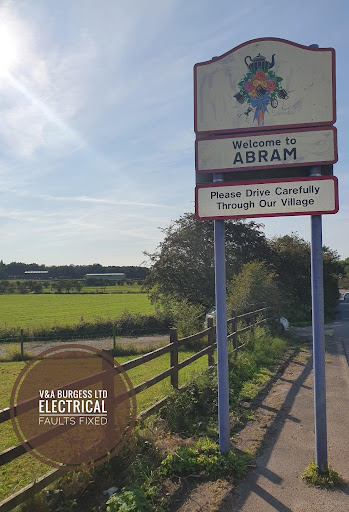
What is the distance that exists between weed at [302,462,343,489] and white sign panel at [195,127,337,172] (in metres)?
3.10

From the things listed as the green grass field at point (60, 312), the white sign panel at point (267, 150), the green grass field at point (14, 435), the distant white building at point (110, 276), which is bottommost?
the green grass field at point (60, 312)

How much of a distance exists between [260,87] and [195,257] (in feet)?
66.1

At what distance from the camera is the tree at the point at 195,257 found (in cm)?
2417

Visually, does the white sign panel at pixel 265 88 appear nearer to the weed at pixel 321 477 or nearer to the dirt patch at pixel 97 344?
the weed at pixel 321 477

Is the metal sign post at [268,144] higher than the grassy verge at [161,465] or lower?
higher

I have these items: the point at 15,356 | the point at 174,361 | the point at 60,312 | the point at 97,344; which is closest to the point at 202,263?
the point at 97,344

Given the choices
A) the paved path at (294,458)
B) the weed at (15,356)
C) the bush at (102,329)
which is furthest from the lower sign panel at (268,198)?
the bush at (102,329)

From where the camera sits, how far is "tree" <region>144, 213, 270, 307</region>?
2417cm

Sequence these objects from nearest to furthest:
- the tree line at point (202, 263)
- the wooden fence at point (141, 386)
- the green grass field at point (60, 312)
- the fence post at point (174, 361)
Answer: the wooden fence at point (141, 386) → the fence post at point (174, 361) → the tree line at point (202, 263) → the green grass field at point (60, 312)

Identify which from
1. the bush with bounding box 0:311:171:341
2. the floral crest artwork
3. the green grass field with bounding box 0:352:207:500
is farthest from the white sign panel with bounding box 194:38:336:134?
the bush with bounding box 0:311:171:341

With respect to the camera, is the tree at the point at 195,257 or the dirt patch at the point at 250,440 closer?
the dirt patch at the point at 250,440

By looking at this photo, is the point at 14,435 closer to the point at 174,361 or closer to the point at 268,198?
the point at 174,361

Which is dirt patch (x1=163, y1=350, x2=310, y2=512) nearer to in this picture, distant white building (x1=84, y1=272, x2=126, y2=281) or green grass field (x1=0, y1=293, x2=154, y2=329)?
green grass field (x1=0, y1=293, x2=154, y2=329)

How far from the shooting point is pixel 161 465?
13.7 feet
